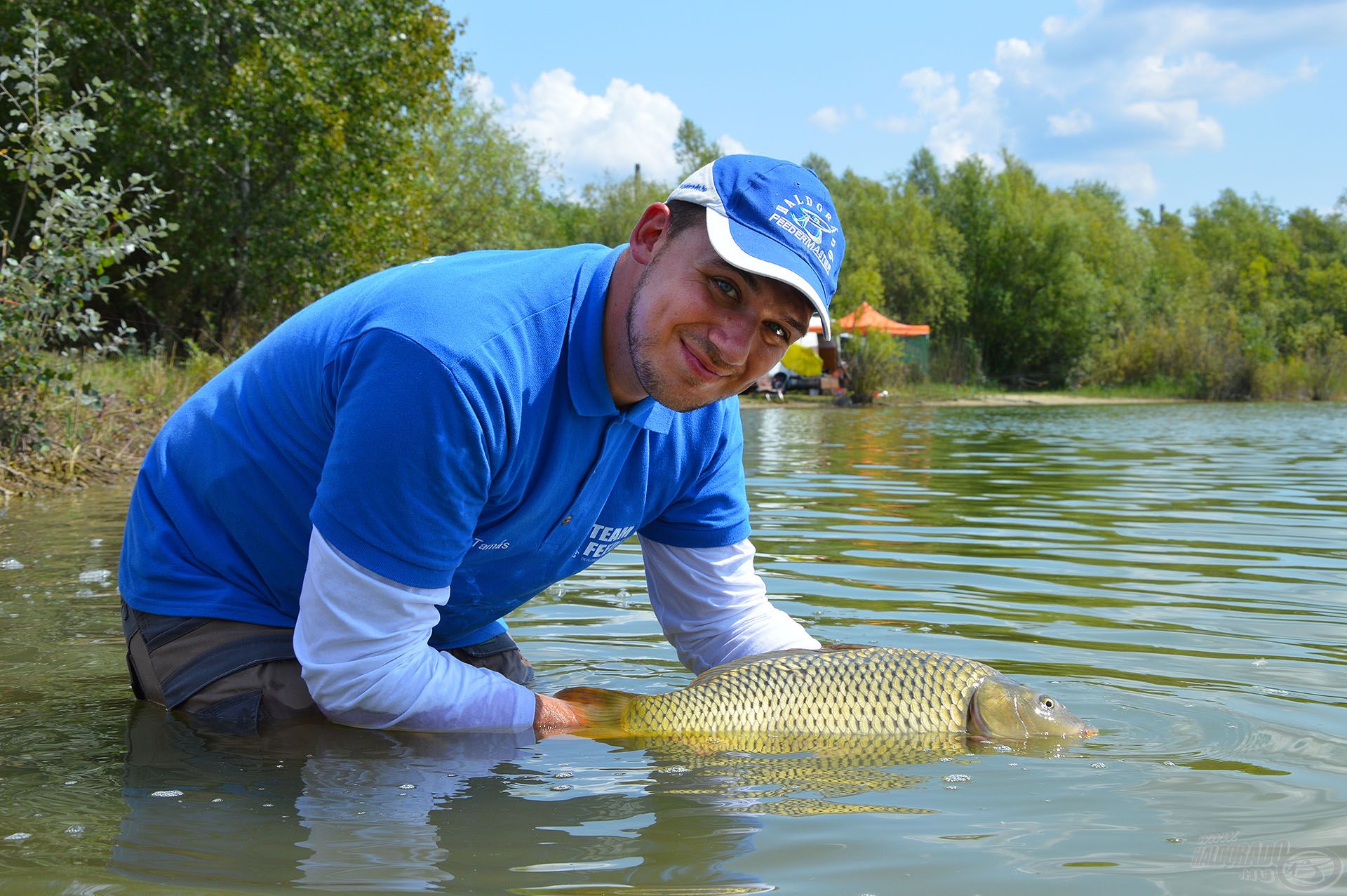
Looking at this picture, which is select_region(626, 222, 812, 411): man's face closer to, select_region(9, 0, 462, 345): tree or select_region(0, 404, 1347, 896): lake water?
select_region(0, 404, 1347, 896): lake water

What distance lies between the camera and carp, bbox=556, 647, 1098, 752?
116 inches

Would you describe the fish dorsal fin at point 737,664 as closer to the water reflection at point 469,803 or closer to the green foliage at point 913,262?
the water reflection at point 469,803

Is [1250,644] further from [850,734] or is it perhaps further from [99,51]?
[99,51]

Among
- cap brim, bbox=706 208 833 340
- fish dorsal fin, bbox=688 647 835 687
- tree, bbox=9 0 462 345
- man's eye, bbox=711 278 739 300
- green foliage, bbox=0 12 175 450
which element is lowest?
fish dorsal fin, bbox=688 647 835 687

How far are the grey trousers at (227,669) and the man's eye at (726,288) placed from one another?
144cm

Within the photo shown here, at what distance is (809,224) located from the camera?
8.54ft

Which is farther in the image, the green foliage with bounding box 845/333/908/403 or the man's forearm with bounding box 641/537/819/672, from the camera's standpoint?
the green foliage with bounding box 845/333/908/403

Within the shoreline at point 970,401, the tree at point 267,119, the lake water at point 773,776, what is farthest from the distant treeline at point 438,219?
the lake water at point 773,776

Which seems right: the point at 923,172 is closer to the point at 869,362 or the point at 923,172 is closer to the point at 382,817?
the point at 869,362

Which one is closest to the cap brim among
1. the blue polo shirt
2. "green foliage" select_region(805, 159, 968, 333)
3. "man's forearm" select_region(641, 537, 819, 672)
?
the blue polo shirt

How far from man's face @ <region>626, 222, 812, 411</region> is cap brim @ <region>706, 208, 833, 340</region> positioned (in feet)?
0.17

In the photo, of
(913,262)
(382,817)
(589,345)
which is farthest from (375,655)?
(913,262)

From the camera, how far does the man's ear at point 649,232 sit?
2643 mm

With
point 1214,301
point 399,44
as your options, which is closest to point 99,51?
point 399,44
